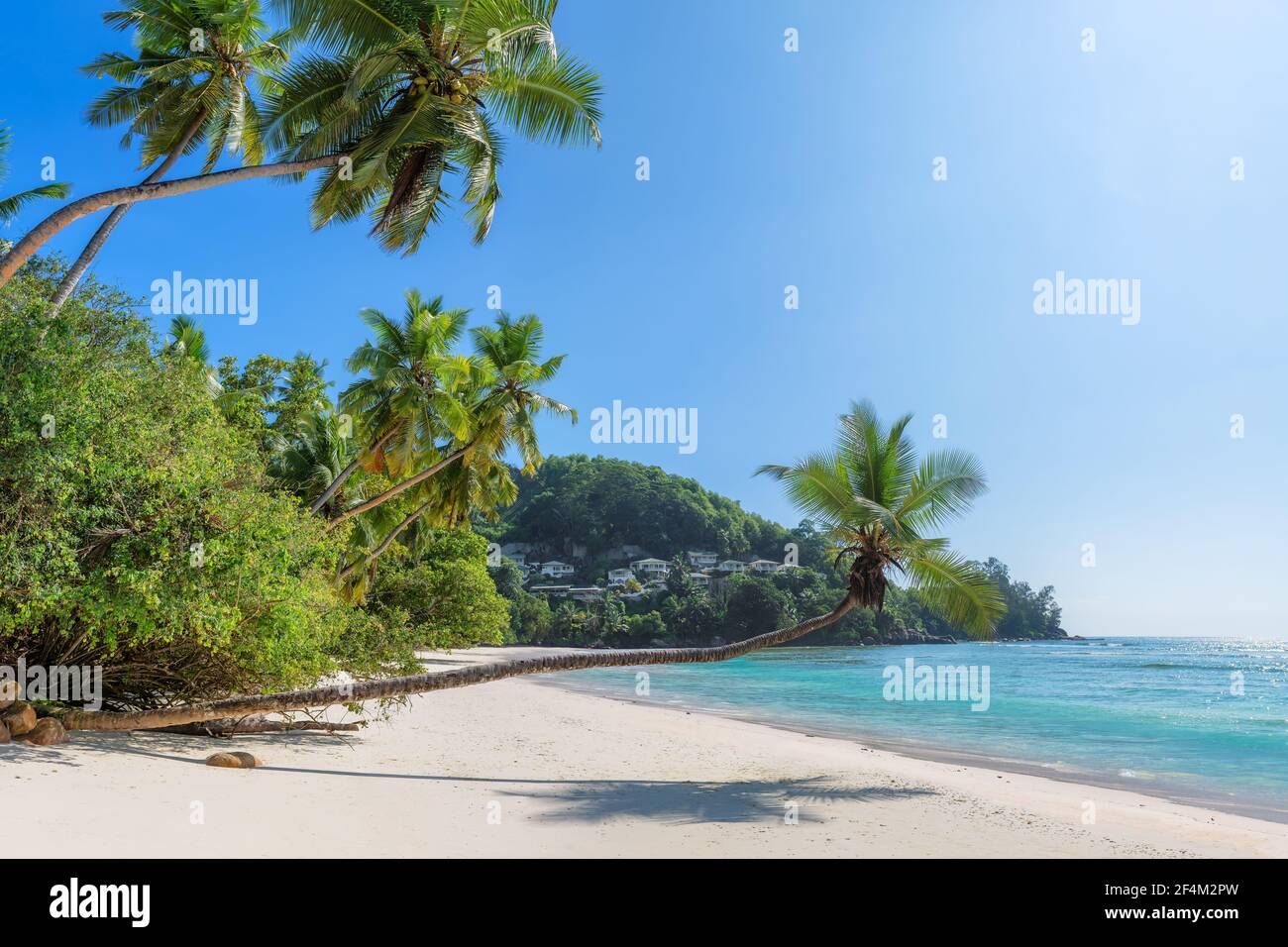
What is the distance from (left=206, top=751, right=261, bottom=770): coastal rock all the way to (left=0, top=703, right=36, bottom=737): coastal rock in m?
1.97

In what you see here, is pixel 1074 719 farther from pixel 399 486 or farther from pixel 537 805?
pixel 537 805

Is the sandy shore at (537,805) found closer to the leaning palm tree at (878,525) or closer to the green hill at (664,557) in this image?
the leaning palm tree at (878,525)

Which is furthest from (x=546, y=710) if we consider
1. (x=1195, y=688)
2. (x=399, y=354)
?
(x=1195, y=688)

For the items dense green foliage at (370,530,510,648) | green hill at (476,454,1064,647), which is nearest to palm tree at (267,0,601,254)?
dense green foliage at (370,530,510,648)

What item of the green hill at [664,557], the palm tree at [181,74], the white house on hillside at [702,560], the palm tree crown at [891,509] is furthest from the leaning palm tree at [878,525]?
the white house on hillside at [702,560]

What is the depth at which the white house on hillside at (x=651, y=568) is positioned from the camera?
10406 cm

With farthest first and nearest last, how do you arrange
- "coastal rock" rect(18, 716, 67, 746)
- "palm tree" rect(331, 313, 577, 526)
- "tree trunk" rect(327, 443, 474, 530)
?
"palm tree" rect(331, 313, 577, 526) → "tree trunk" rect(327, 443, 474, 530) → "coastal rock" rect(18, 716, 67, 746)

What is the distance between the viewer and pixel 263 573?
9094 millimetres

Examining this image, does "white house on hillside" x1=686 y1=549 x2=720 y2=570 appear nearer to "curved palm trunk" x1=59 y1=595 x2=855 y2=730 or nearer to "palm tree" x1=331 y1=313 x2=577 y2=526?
"palm tree" x1=331 y1=313 x2=577 y2=526

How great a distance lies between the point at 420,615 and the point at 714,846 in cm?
3139

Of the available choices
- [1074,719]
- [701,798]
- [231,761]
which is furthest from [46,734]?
[1074,719]

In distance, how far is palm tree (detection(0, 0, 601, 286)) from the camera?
385 inches

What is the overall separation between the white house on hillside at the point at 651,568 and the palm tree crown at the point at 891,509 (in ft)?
287

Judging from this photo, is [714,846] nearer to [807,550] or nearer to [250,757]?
[250,757]
